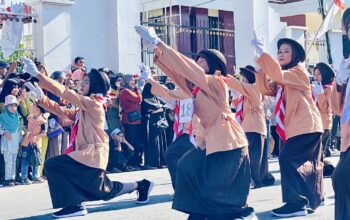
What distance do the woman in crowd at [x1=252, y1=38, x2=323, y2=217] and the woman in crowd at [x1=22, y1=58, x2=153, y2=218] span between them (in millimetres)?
1984

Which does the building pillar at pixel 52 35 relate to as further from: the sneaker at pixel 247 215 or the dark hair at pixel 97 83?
the sneaker at pixel 247 215

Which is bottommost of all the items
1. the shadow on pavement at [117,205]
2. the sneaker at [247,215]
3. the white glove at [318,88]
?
the shadow on pavement at [117,205]

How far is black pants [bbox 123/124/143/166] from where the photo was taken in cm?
1327

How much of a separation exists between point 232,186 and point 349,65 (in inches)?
71.3

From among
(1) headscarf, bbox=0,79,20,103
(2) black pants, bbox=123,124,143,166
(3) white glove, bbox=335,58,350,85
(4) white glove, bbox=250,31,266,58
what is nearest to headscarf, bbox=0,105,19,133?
(1) headscarf, bbox=0,79,20,103

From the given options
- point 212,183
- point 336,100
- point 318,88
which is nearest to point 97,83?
point 212,183

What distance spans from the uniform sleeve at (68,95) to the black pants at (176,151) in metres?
1.20

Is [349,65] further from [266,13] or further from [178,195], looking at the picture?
[266,13]

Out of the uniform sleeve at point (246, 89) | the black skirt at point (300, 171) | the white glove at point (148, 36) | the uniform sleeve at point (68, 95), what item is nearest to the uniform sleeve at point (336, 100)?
the white glove at point (148, 36)

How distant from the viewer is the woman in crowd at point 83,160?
8.42 meters

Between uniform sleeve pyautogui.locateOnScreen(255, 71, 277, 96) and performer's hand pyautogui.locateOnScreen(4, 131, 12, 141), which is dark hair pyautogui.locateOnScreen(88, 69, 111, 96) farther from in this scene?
performer's hand pyautogui.locateOnScreen(4, 131, 12, 141)

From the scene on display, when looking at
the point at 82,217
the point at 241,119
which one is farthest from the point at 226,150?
the point at 241,119

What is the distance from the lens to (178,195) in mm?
6727

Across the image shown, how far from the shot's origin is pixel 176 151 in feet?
30.3
